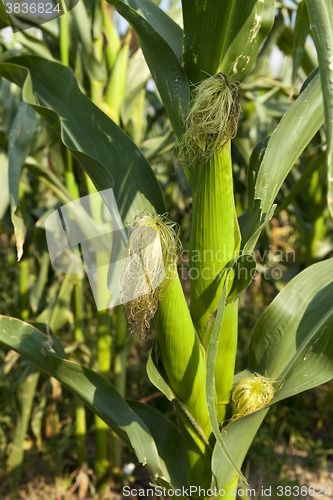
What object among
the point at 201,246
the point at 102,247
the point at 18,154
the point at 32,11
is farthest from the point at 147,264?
the point at 32,11

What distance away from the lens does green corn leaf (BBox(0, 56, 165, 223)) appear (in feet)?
1.76

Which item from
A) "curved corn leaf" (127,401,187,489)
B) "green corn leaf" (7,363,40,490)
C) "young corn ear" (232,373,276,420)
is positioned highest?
"young corn ear" (232,373,276,420)

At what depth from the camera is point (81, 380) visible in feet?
1.86

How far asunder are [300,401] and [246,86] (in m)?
1.35

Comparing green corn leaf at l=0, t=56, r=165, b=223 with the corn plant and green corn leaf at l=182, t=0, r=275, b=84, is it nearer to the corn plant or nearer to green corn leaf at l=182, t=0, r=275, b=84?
the corn plant

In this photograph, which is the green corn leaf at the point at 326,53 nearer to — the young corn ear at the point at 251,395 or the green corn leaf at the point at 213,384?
Answer: the green corn leaf at the point at 213,384

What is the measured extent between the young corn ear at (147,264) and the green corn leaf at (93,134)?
85 mm

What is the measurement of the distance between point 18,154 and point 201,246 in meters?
0.37

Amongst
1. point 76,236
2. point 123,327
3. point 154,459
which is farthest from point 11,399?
point 154,459

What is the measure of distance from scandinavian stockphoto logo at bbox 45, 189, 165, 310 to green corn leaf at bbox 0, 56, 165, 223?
30 millimetres

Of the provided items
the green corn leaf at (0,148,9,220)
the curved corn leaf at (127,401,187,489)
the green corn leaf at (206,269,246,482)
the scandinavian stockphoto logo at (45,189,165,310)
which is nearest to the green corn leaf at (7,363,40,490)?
the scandinavian stockphoto logo at (45,189,165,310)

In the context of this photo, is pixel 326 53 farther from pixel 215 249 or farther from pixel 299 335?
pixel 299 335

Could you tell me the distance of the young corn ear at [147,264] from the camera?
0.45m

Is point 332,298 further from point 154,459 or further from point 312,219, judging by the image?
point 312,219
